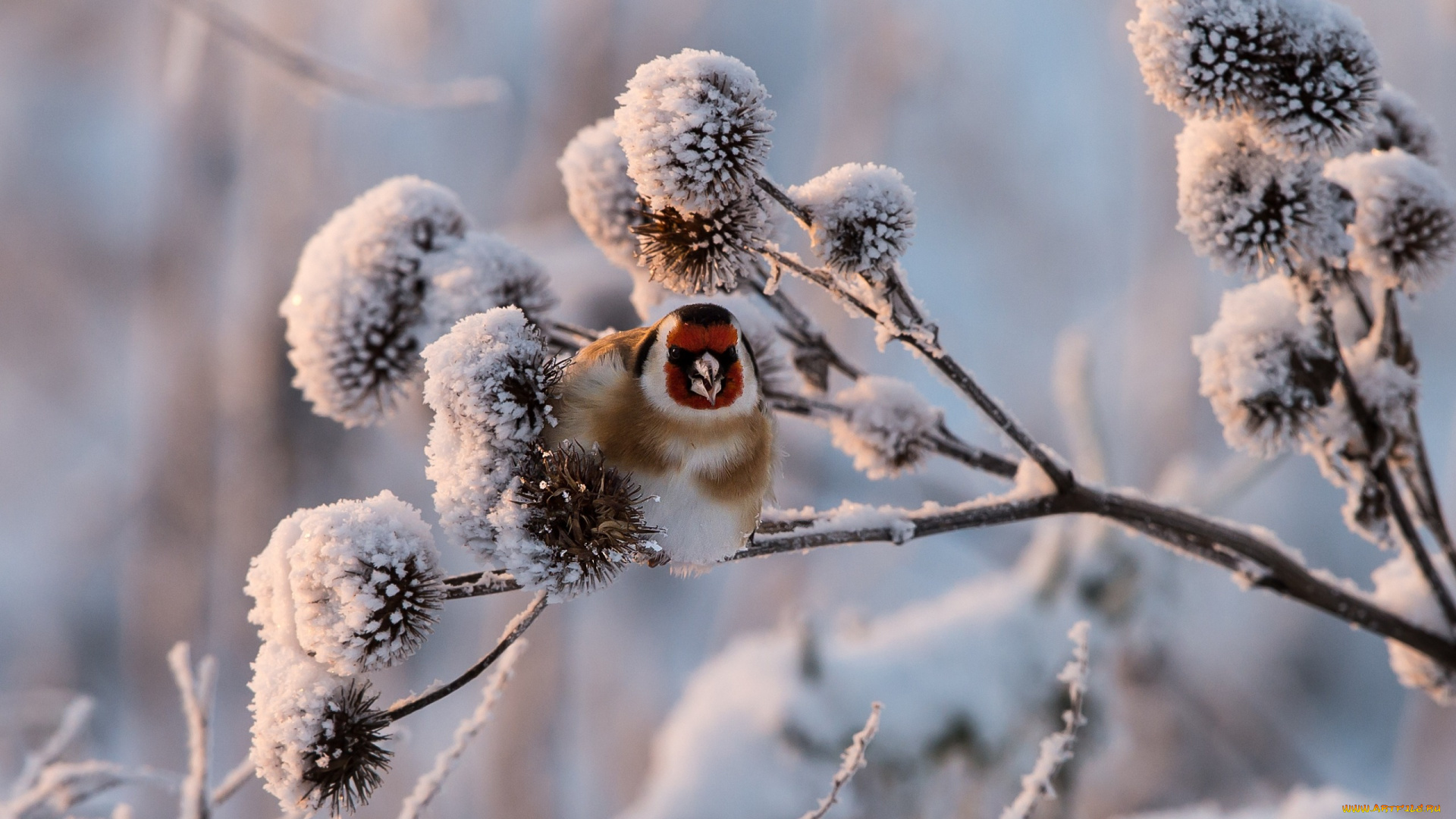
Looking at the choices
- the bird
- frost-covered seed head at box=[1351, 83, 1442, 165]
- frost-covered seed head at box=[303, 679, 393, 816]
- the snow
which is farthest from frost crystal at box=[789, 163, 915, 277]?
the snow

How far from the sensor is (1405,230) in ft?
3.92

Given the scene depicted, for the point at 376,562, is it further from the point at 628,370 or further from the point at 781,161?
the point at 781,161

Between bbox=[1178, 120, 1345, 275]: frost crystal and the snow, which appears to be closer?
bbox=[1178, 120, 1345, 275]: frost crystal

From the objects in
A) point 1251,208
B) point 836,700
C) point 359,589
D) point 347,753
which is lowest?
point 347,753

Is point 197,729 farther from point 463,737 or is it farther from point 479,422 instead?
point 479,422

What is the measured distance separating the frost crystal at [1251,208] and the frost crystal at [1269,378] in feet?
0.33

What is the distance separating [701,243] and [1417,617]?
1063 millimetres

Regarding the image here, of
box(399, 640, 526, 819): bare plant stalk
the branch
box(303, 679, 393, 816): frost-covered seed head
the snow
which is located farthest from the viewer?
the snow

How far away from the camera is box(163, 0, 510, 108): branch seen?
163 centimetres

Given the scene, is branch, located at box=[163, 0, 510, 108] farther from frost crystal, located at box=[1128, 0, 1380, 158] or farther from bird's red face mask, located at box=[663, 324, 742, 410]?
frost crystal, located at box=[1128, 0, 1380, 158]

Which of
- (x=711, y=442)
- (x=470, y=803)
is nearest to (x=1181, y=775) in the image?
(x=711, y=442)

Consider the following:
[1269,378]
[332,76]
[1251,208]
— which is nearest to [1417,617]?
[1269,378]

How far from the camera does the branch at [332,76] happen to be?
163 cm

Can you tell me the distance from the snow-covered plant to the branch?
38 centimetres
